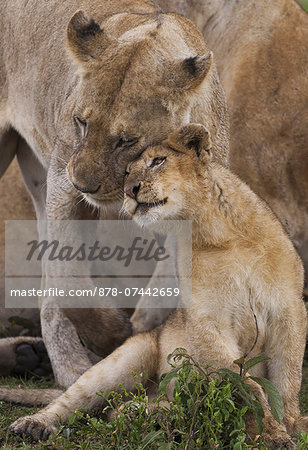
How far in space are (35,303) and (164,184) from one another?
→ 328 cm

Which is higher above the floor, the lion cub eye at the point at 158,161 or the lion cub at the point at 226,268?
the lion cub eye at the point at 158,161

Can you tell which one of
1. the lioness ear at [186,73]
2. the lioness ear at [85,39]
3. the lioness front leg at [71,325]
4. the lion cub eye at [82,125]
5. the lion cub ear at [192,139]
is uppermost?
the lion cub ear at [192,139]

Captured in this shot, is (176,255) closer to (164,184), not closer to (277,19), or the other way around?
(164,184)

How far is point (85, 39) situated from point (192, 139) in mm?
1194

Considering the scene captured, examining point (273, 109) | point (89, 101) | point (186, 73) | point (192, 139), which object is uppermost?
point (192, 139)

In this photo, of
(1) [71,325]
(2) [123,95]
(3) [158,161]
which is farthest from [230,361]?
(1) [71,325]

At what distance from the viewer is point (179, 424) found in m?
3.61

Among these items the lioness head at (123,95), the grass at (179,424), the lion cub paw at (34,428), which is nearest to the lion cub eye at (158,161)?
the lioness head at (123,95)

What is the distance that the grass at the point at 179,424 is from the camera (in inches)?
139

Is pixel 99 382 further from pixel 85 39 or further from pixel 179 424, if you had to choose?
pixel 85 39

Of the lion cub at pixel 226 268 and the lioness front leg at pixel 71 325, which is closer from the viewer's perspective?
the lion cub at pixel 226 268

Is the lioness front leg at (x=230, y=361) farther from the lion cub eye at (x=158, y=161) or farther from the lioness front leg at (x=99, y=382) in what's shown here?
the lion cub eye at (x=158, y=161)

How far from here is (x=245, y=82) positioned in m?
6.27

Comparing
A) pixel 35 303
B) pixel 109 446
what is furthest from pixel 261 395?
pixel 35 303
